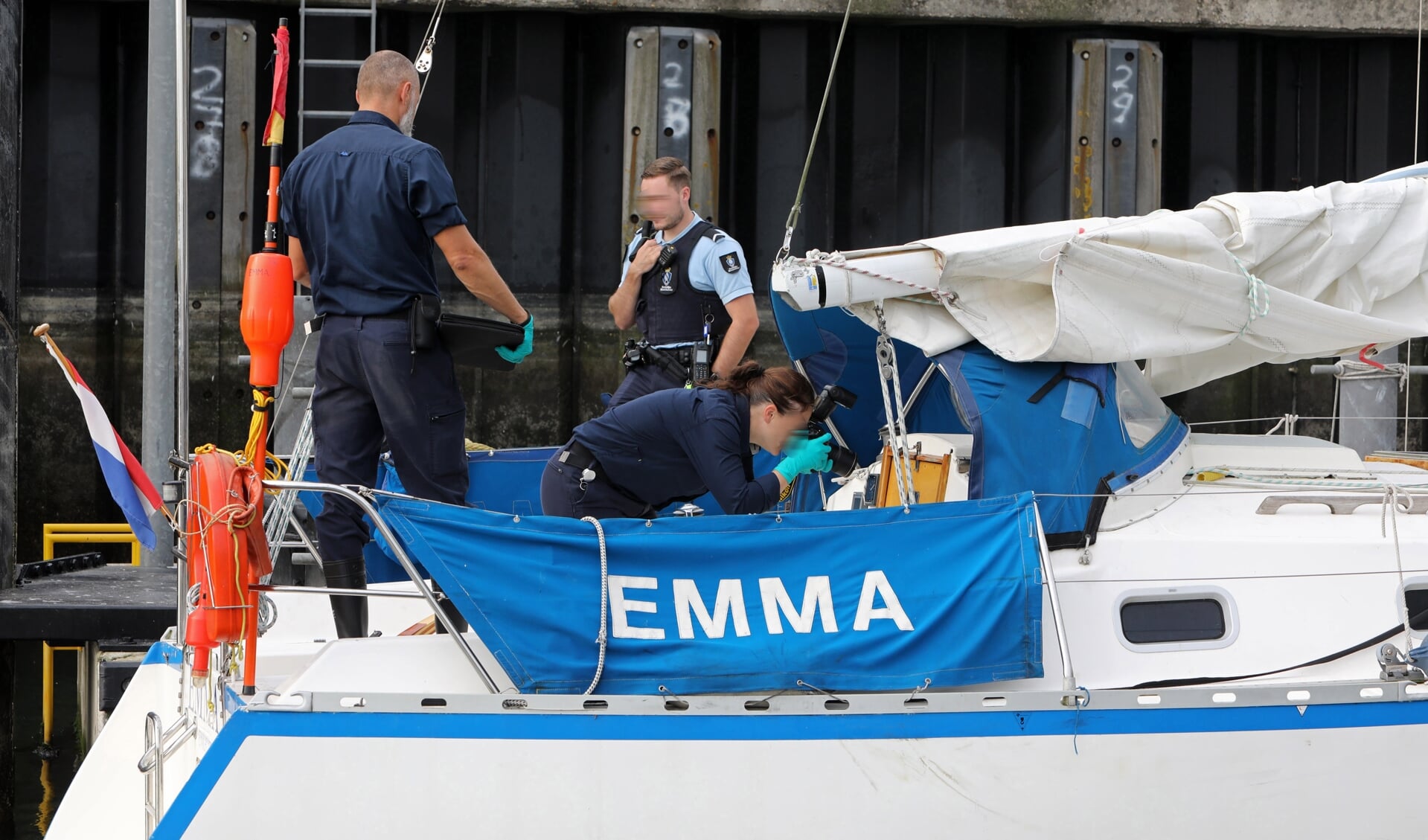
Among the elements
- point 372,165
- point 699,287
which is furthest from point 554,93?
point 372,165

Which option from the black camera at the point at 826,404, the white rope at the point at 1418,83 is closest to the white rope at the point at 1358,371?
the white rope at the point at 1418,83

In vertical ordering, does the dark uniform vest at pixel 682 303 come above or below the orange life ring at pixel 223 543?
above

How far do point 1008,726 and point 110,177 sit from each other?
6.56 m

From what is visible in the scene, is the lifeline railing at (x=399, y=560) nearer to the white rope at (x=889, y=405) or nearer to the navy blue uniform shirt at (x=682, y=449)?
the navy blue uniform shirt at (x=682, y=449)

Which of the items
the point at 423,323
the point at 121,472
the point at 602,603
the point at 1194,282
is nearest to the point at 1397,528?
the point at 1194,282

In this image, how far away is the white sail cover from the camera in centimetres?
326

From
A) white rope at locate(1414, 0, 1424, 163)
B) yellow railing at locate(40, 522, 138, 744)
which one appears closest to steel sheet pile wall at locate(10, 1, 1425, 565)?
yellow railing at locate(40, 522, 138, 744)

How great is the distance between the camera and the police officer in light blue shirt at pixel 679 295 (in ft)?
14.4

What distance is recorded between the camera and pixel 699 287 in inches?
176

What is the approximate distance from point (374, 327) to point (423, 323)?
125mm

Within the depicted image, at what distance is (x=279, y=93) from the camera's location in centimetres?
370

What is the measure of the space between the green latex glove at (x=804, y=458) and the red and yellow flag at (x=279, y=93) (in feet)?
5.27

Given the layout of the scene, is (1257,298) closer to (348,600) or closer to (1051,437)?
(1051,437)

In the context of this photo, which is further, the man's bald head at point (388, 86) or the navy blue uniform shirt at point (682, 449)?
the man's bald head at point (388, 86)
